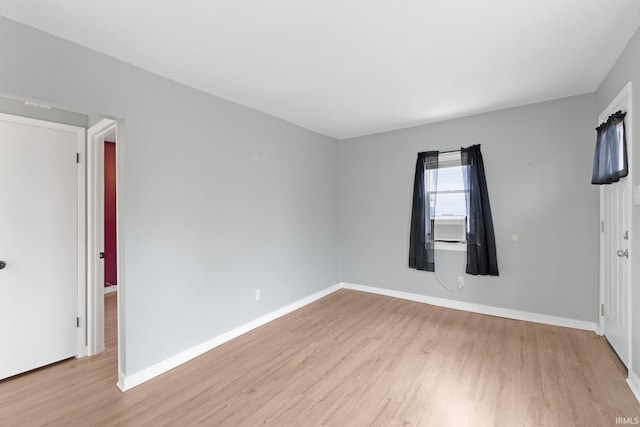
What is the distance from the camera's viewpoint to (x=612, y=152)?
234 cm

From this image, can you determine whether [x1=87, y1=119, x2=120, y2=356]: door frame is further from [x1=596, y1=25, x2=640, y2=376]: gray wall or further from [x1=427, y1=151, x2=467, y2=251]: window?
[x1=596, y1=25, x2=640, y2=376]: gray wall

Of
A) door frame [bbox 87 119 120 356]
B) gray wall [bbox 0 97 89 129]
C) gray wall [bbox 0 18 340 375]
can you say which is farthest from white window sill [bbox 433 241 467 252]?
gray wall [bbox 0 97 89 129]

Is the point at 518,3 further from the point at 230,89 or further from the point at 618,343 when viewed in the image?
the point at 618,343

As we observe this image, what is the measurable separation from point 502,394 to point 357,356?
1.13 meters

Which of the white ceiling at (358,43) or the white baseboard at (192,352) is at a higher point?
the white ceiling at (358,43)

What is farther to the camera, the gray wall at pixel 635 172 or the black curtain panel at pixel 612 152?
the black curtain panel at pixel 612 152

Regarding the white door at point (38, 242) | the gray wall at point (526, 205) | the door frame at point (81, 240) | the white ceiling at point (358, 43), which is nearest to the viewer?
the white ceiling at point (358, 43)

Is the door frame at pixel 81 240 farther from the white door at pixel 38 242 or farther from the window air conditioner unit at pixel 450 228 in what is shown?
the window air conditioner unit at pixel 450 228

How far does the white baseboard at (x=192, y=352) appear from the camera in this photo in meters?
2.17

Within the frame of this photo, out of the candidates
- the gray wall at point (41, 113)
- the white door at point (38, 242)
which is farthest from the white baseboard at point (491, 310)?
the gray wall at point (41, 113)

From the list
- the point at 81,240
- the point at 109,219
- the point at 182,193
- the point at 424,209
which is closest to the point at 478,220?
the point at 424,209

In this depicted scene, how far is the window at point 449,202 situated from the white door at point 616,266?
132 centimetres

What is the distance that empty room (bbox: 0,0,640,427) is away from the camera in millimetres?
1818

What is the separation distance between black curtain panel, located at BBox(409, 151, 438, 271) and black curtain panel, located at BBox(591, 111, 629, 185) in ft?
5.37
